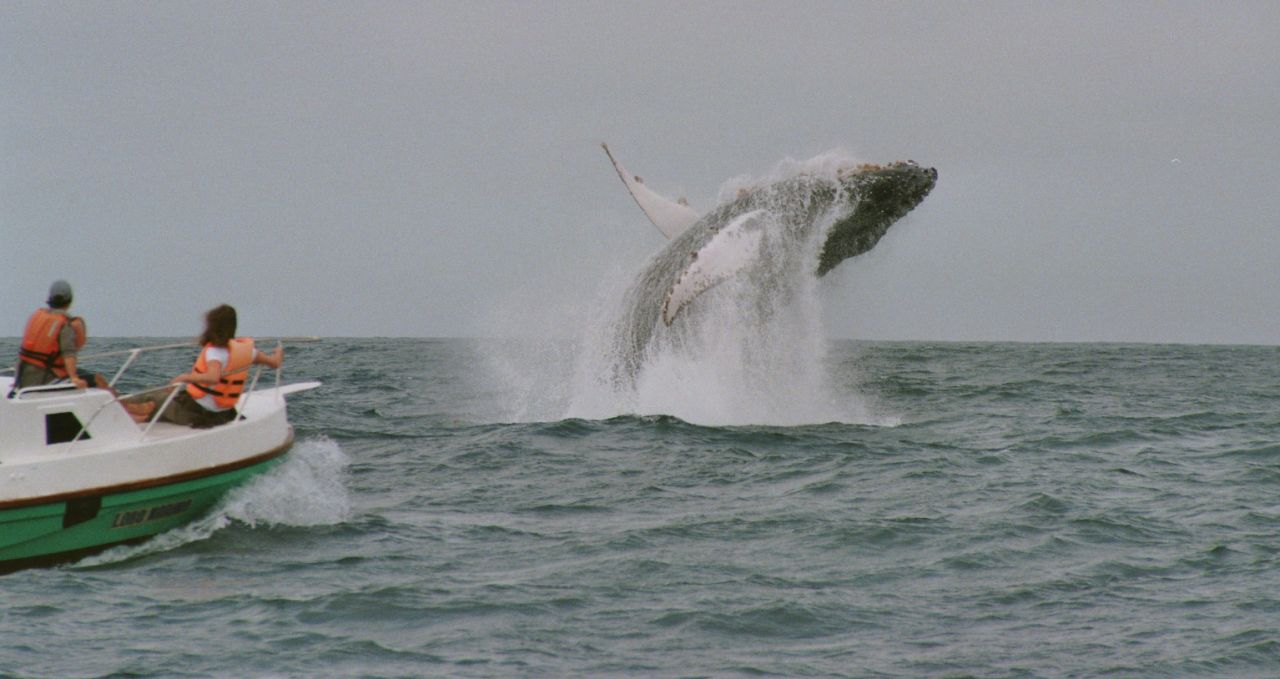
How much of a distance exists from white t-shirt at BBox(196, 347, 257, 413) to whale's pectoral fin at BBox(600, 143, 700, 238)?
931 cm

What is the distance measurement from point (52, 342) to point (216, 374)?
1.36 m

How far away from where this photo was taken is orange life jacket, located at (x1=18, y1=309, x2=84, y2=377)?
34.3ft

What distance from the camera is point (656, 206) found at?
19359 millimetres

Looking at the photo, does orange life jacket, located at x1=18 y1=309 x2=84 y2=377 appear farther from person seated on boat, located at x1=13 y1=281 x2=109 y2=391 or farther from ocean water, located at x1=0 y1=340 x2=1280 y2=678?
ocean water, located at x1=0 y1=340 x2=1280 y2=678

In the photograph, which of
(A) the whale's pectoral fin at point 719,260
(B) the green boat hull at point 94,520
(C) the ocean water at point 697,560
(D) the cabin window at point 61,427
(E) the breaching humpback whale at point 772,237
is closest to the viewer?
(C) the ocean water at point 697,560

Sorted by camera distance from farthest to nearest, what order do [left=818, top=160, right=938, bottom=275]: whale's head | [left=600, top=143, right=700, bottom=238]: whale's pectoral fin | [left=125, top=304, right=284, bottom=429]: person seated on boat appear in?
[left=600, top=143, right=700, bottom=238]: whale's pectoral fin → [left=818, top=160, right=938, bottom=275]: whale's head → [left=125, top=304, right=284, bottom=429]: person seated on boat

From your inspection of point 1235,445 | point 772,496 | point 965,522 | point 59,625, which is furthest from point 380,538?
point 1235,445

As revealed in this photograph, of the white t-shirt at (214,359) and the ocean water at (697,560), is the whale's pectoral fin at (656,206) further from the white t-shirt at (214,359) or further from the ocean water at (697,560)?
the white t-shirt at (214,359)

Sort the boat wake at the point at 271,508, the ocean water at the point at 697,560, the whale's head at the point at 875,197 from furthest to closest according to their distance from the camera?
the whale's head at the point at 875,197, the boat wake at the point at 271,508, the ocean water at the point at 697,560

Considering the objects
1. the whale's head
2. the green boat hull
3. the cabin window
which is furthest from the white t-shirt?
Answer: the whale's head

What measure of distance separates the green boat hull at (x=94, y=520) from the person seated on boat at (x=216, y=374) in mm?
693

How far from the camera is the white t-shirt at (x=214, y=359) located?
10703 millimetres

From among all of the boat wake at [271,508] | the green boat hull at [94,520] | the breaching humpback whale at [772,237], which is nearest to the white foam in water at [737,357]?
the breaching humpback whale at [772,237]

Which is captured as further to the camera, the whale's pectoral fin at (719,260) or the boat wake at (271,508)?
the whale's pectoral fin at (719,260)
